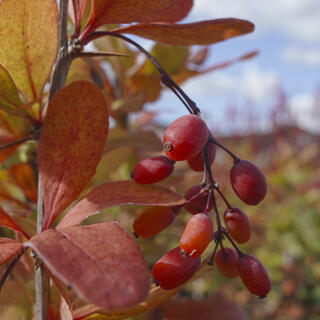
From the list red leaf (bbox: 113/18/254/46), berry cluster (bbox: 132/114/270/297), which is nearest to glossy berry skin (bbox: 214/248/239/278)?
berry cluster (bbox: 132/114/270/297)

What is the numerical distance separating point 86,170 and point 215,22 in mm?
297

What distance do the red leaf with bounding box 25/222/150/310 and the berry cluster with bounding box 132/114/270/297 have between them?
0.31ft

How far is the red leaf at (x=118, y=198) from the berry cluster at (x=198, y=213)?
0.06 ft

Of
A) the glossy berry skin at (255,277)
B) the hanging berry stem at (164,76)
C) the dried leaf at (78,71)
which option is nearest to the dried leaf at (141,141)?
the dried leaf at (78,71)

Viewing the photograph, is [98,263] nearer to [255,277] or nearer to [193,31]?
[255,277]

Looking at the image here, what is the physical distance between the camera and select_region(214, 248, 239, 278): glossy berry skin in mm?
621

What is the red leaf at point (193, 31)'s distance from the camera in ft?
2.19

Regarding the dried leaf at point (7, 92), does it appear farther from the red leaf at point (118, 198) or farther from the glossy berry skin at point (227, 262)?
the glossy berry skin at point (227, 262)

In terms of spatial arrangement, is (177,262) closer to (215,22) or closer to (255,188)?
(255,188)

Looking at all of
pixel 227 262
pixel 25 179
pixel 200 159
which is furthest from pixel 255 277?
pixel 25 179

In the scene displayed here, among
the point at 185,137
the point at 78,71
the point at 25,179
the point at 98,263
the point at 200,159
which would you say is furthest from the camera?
the point at 25,179

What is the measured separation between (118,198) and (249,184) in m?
0.17

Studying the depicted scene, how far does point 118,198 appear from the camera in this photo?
1.84 ft

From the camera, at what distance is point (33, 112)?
2.28 feet
